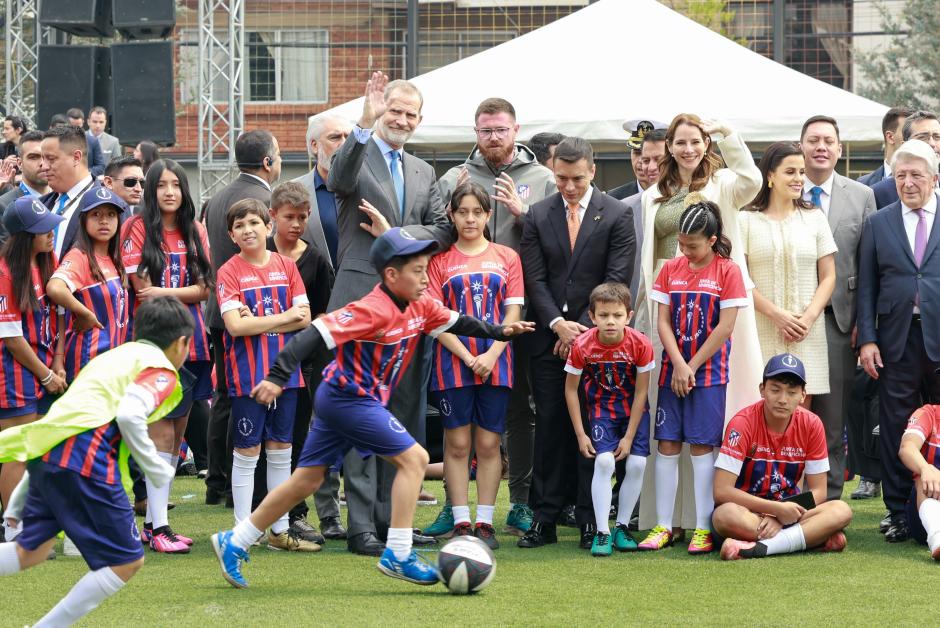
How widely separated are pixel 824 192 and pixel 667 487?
2.07m

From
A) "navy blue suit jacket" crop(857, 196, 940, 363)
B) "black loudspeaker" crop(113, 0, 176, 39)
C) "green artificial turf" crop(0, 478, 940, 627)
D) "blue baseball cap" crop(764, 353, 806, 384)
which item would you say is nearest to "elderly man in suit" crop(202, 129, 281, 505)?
"green artificial turf" crop(0, 478, 940, 627)

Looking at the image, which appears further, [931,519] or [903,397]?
[903,397]

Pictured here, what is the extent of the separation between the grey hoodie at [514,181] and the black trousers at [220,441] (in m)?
1.80

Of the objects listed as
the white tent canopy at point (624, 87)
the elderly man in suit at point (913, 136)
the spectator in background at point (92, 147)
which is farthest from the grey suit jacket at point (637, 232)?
the spectator in background at point (92, 147)

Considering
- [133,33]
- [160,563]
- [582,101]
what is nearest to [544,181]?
[160,563]

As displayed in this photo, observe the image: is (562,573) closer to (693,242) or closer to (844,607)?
(844,607)

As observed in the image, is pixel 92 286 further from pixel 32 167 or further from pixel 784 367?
pixel 784 367

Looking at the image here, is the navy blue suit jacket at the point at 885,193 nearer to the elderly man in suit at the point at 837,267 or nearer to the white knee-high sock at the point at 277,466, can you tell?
the elderly man in suit at the point at 837,267

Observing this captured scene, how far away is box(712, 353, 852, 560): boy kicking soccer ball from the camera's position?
6512 mm

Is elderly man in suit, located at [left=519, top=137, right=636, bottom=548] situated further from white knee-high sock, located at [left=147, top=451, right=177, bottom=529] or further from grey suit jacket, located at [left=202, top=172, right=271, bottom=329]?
white knee-high sock, located at [left=147, top=451, right=177, bottom=529]

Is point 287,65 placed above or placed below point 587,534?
above

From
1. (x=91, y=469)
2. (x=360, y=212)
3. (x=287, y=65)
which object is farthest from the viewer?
(x=287, y=65)

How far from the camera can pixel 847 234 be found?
7504mm

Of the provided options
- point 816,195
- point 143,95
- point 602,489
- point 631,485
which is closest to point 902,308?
point 816,195
